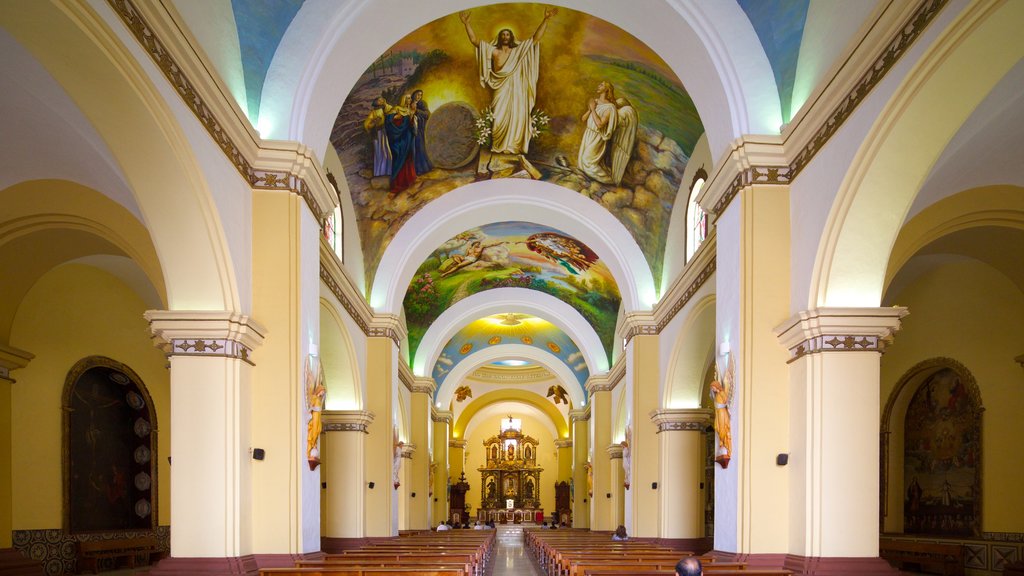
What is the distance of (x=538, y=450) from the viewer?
48625mm

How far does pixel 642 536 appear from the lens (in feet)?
58.7

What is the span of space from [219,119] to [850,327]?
6.50 metres

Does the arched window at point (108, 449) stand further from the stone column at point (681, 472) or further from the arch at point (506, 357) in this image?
the arch at point (506, 357)

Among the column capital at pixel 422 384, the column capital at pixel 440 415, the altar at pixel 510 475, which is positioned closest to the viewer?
the column capital at pixel 422 384

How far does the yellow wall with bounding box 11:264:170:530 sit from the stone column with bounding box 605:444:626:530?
40.5 feet

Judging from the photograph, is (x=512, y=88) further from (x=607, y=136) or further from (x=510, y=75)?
(x=607, y=136)

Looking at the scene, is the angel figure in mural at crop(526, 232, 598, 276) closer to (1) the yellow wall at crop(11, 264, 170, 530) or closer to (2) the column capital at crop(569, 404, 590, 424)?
(2) the column capital at crop(569, 404, 590, 424)

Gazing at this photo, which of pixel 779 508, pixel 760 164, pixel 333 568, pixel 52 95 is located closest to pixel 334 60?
pixel 52 95

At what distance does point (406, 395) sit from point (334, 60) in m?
16.4

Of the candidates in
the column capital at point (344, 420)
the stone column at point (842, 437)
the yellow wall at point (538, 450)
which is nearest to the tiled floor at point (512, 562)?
the column capital at point (344, 420)

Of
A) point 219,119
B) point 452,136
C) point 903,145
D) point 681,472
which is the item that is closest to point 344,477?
point 681,472

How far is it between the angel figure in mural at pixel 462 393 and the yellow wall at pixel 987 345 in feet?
92.4

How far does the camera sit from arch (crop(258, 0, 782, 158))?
417 inches

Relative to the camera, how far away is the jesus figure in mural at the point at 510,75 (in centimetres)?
1385
